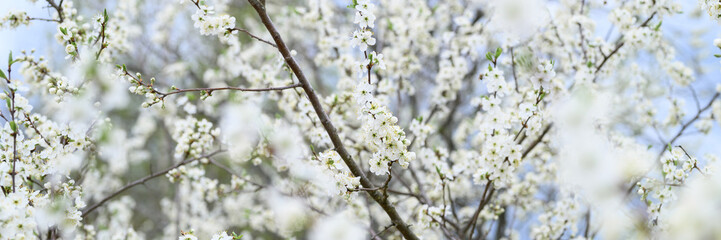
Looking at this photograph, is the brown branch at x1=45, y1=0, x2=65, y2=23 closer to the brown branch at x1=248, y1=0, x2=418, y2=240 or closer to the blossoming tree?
the blossoming tree

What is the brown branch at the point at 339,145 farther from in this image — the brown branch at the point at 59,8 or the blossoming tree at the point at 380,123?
the brown branch at the point at 59,8

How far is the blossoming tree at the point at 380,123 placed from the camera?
2.40 m

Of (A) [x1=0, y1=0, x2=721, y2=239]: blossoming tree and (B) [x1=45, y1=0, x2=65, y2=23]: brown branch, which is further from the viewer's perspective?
(B) [x1=45, y1=0, x2=65, y2=23]: brown branch

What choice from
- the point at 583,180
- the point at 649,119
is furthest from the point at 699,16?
the point at 583,180

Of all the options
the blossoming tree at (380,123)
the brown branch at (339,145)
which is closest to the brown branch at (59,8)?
the blossoming tree at (380,123)

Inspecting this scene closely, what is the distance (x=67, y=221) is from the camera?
260 cm

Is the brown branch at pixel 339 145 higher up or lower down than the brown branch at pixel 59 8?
lower down

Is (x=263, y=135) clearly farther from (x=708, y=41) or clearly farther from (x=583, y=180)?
(x=708, y=41)

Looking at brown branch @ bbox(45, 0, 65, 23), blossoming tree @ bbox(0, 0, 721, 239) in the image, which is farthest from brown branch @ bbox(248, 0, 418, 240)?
brown branch @ bbox(45, 0, 65, 23)

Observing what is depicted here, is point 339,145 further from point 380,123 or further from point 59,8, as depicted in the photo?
point 59,8

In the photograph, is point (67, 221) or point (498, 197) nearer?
point (67, 221)

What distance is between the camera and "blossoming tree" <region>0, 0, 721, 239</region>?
240 cm

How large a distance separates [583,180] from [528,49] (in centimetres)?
236

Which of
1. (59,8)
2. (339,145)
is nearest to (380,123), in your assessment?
(339,145)
